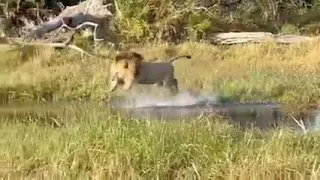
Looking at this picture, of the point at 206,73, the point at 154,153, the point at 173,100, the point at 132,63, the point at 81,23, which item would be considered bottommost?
the point at 173,100

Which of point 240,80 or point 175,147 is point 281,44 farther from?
point 175,147

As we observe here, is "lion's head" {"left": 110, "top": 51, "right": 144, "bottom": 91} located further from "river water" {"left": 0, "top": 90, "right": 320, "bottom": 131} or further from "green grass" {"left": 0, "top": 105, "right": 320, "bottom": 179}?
"green grass" {"left": 0, "top": 105, "right": 320, "bottom": 179}

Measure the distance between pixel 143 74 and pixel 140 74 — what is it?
2.6 inches

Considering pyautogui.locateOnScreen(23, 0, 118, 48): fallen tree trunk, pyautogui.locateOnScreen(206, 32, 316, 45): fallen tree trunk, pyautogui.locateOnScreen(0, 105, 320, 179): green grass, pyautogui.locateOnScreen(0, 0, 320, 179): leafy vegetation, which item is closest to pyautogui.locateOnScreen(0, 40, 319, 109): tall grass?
pyautogui.locateOnScreen(0, 0, 320, 179): leafy vegetation

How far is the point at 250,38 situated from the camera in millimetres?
13289

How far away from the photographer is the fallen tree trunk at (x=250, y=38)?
13008 millimetres

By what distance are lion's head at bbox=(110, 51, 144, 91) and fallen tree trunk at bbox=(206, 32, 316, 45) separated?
4.54 meters

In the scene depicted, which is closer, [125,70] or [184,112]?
[184,112]

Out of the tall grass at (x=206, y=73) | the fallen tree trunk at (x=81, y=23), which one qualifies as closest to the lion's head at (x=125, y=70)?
the tall grass at (x=206, y=73)

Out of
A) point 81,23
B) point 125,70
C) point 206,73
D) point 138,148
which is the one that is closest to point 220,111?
point 125,70

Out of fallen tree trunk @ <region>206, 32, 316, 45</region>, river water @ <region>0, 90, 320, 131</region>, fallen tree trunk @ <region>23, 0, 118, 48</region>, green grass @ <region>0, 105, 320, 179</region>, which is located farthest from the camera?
fallen tree trunk @ <region>206, 32, 316, 45</region>

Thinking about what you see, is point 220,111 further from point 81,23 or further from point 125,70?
point 81,23

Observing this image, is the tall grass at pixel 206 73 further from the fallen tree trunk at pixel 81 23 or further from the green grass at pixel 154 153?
the green grass at pixel 154 153

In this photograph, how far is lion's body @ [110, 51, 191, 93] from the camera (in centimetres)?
884
